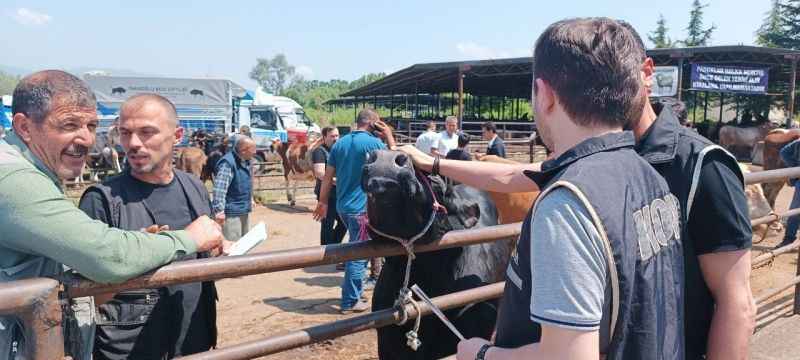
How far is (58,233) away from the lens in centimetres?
133

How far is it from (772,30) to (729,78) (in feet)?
123

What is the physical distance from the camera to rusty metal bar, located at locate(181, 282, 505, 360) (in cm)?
169

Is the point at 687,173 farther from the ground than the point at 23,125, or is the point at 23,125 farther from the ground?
the point at 23,125

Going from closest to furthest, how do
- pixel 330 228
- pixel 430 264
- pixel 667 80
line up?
pixel 430 264 < pixel 330 228 < pixel 667 80

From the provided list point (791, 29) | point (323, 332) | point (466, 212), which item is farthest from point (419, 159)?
point (791, 29)

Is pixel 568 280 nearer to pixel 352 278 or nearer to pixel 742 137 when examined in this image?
pixel 352 278

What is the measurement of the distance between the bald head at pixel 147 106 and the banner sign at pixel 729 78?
21.1 m

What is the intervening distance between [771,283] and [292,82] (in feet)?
433

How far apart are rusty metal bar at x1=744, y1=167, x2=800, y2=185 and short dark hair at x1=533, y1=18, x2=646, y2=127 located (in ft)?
6.94

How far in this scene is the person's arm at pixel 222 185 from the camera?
603 centimetres

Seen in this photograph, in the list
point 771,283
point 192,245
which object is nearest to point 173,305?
Result: point 192,245

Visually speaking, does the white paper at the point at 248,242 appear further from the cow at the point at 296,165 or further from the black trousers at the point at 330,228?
the cow at the point at 296,165

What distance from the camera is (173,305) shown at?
2195mm

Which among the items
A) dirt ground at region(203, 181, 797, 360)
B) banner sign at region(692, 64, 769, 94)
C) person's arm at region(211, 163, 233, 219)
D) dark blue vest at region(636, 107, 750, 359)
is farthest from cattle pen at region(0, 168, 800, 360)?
banner sign at region(692, 64, 769, 94)
